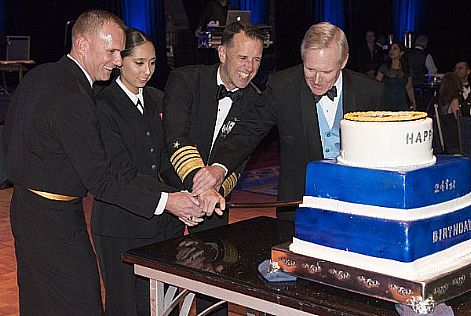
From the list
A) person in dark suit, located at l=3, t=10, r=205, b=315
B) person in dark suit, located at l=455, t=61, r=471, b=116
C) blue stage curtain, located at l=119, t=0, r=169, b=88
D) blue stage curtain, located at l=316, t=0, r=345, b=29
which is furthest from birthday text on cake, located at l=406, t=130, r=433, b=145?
blue stage curtain, located at l=316, t=0, r=345, b=29

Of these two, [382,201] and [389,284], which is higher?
[382,201]

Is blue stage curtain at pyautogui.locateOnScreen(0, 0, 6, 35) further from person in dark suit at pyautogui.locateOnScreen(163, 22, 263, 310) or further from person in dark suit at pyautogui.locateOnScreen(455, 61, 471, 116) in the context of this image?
person in dark suit at pyautogui.locateOnScreen(163, 22, 263, 310)

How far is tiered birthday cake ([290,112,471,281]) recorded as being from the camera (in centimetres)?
185

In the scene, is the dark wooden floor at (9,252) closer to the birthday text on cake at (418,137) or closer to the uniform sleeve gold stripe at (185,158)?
the uniform sleeve gold stripe at (185,158)

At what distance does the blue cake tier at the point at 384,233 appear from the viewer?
1.85 m

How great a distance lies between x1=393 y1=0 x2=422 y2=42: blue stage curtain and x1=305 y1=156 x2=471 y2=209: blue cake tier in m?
11.6

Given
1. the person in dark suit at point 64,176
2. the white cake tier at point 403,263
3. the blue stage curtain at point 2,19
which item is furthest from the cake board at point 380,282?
the blue stage curtain at point 2,19

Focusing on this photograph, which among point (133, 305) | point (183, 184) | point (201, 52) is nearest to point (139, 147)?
point (183, 184)

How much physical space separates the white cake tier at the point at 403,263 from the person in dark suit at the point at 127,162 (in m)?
1.01

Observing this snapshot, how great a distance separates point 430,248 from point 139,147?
137cm

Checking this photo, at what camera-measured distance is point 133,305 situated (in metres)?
2.97

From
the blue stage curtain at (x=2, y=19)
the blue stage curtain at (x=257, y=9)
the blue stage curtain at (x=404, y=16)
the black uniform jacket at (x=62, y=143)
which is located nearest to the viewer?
the black uniform jacket at (x=62, y=143)

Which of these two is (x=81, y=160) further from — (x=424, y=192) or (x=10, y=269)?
(x=10, y=269)

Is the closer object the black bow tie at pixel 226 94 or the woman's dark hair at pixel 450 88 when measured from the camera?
the black bow tie at pixel 226 94
